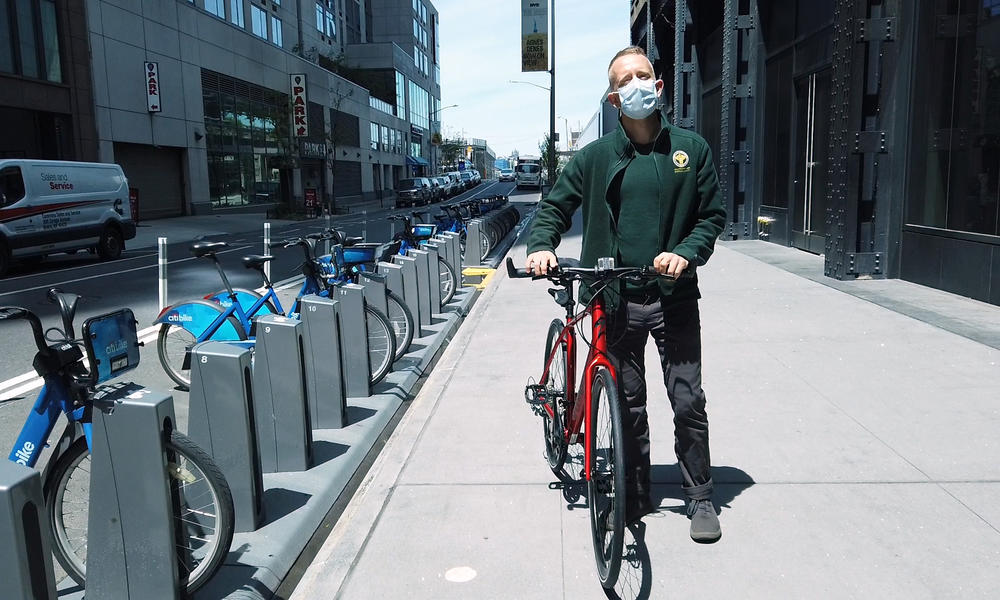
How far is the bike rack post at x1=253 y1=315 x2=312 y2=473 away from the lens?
4.36m

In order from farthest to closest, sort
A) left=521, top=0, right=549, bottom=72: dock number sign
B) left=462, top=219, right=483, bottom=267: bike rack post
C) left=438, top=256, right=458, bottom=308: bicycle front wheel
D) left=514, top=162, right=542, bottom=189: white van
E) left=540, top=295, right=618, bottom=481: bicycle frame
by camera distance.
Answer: left=514, top=162, right=542, bottom=189: white van
left=521, top=0, right=549, bottom=72: dock number sign
left=462, top=219, right=483, bottom=267: bike rack post
left=438, top=256, right=458, bottom=308: bicycle front wheel
left=540, top=295, right=618, bottom=481: bicycle frame

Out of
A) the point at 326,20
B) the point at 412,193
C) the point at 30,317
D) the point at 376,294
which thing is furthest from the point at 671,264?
the point at 326,20

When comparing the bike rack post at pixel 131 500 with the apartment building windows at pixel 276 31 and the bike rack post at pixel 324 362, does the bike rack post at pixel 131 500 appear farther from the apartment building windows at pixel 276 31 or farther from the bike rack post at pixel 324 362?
the apartment building windows at pixel 276 31

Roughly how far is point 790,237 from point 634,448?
13.2 meters

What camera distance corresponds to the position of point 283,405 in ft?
14.3

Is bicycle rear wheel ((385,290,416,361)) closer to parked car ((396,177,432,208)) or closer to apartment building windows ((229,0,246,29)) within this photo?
apartment building windows ((229,0,246,29))

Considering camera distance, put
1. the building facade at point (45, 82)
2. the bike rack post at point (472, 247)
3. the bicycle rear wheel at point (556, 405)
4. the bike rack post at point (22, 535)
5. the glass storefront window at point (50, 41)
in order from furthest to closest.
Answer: the glass storefront window at point (50, 41), the building facade at point (45, 82), the bike rack post at point (472, 247), the bicycle rear wheel at point (556, 405), the bike rack post at point (22, 535)

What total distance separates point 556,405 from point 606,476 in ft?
2.71

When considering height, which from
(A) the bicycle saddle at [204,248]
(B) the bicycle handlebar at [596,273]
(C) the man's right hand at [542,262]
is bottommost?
(A) the bicycle saddle at [204,248]

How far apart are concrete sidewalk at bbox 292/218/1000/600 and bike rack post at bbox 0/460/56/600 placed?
134cm

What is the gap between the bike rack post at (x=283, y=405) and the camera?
4363 mm

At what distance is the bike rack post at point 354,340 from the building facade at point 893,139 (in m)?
6.76

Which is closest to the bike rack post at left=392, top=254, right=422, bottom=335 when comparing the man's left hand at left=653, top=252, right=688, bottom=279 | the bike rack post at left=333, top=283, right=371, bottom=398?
the bike rack post at left=333, top=283, right=371, bottom=398

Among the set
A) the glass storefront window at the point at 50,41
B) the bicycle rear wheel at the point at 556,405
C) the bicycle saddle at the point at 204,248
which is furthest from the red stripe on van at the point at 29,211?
the bicycle rear wheel at the point at 556,405
